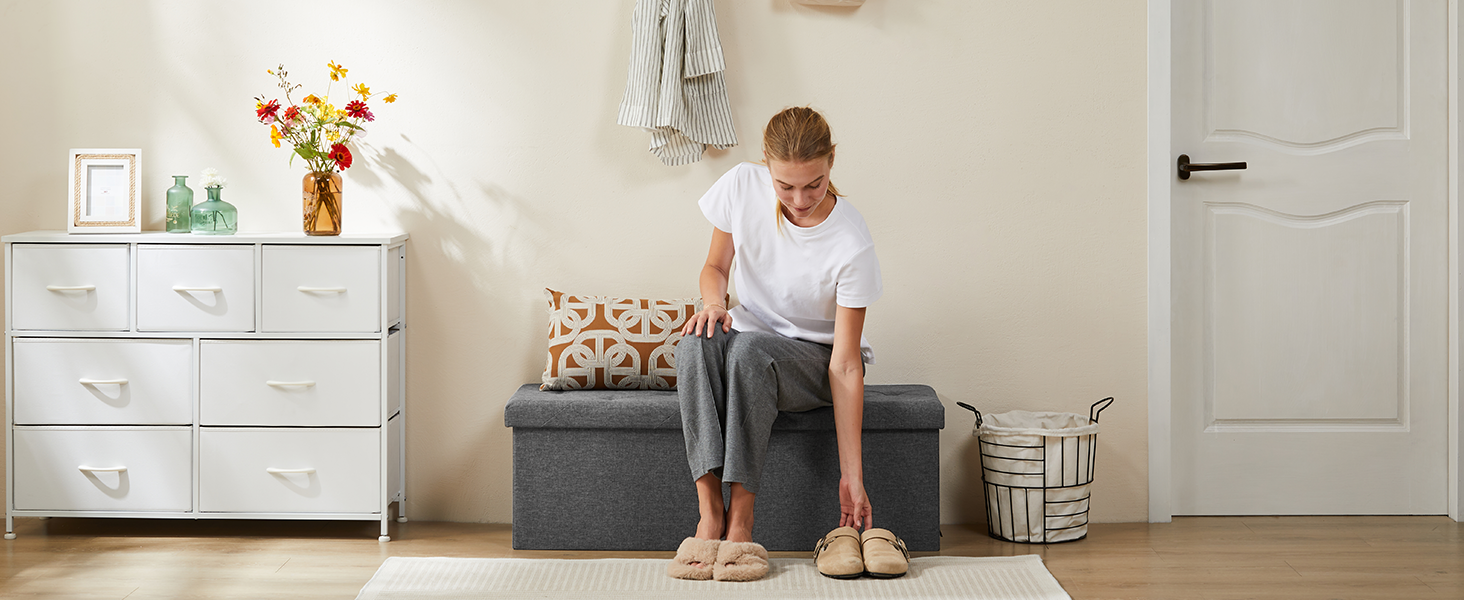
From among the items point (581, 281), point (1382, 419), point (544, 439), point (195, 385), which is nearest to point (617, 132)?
point (581, 281)

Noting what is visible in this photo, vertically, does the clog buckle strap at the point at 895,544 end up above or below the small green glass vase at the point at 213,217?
below

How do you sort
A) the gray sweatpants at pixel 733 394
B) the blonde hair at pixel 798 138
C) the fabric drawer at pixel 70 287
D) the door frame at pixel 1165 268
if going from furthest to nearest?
the door frame at pixel 1165 268 → the fabric drawer at pixel 70 287 → the gray sweatpants at pixel 733 394 → the blonde hair at pixel 798 138

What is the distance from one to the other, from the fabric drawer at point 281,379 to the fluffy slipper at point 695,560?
0.87 metres

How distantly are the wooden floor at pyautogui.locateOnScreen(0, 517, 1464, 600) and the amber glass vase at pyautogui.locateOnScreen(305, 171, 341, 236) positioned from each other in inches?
28.9

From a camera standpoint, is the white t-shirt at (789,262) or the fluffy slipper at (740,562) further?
the white t-shirt at (789,262)

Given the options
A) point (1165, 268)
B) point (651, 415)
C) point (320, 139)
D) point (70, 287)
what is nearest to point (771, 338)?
point (651, 415)

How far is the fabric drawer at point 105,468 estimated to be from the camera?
7.95 feet

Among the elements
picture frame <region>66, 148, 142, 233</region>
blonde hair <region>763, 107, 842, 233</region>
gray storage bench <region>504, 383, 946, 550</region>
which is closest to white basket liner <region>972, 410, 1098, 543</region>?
gray storage bench <region>504, 383, 946, 550</region>

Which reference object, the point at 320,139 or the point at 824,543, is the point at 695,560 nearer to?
the point at 824,543

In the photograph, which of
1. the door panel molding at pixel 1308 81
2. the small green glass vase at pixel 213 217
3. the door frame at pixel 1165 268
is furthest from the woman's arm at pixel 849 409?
the small green glass vase at pixel 213 217

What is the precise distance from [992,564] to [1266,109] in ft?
4.57

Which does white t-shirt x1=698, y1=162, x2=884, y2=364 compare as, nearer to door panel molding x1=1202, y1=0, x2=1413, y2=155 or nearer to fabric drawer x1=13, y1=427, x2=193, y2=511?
door panel molding x1=1202, y1=0, x2=1413, y2=155

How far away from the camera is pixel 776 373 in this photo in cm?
217

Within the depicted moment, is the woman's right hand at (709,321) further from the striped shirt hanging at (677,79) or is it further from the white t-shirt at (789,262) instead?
the striped shirt hanging at (677,79)
